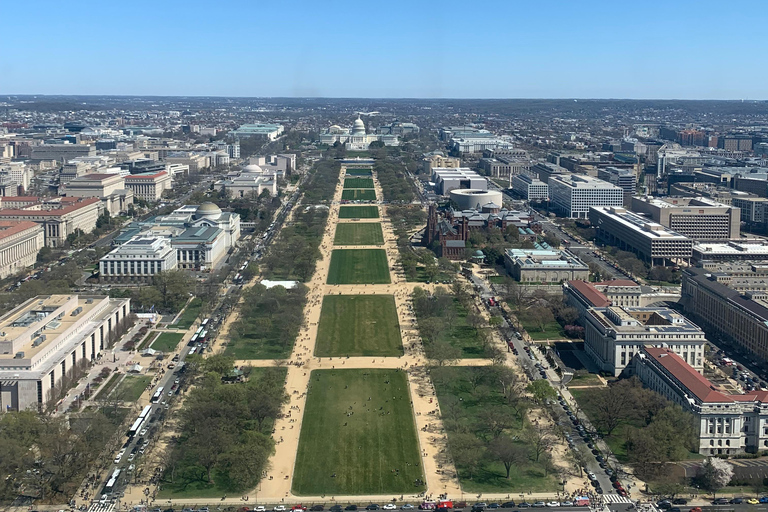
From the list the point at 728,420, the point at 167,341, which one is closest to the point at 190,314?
the point at 167,341

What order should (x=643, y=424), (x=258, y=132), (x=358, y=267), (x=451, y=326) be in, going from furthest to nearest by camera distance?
(x=258, y=132) < (x=358, y=267) < (x=451, y=326) < (x=643, y=424)

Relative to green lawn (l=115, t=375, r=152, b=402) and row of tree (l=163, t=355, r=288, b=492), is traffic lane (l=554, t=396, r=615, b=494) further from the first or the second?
green lawn (l=115, t=375, r=152, b=402)

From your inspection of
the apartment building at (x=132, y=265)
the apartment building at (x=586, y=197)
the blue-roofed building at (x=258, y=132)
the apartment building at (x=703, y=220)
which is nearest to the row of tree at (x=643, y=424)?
the apartment building at (x=132, y=265)

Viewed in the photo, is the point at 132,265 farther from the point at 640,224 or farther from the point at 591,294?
the point at 640,224

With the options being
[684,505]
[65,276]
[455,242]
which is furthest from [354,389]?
[455,242]

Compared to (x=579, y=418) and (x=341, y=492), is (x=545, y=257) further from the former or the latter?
(x=341, y=492)

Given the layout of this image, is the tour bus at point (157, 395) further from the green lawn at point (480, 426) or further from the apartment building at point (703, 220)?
the apartment building at point (703, 220)
